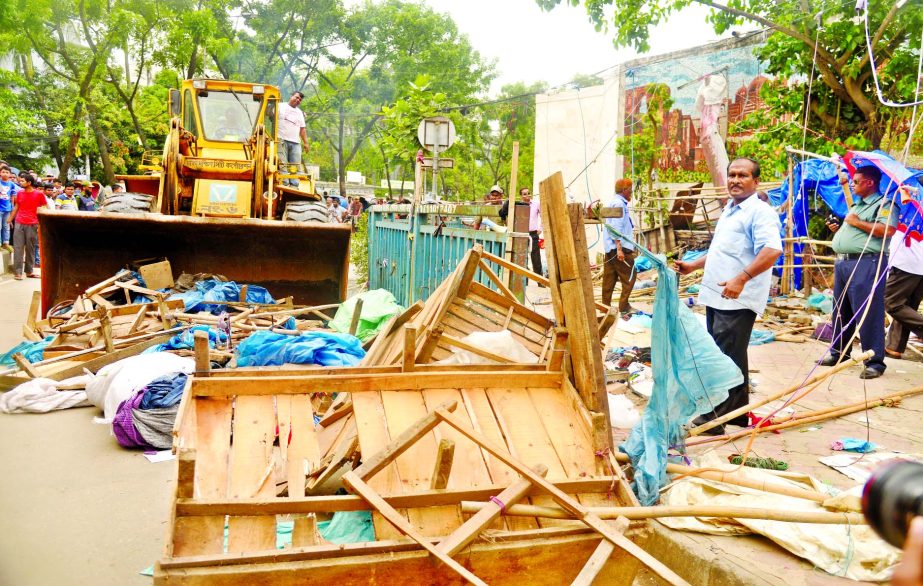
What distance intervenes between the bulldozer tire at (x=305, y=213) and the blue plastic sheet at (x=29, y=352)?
3343 millimetres

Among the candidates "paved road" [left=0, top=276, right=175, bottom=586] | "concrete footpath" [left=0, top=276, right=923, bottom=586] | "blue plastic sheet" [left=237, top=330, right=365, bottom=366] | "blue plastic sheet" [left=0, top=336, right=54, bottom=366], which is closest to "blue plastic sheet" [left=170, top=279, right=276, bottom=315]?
"blue plastic sheet" [left=0, top=336, right=54, bottom=366]

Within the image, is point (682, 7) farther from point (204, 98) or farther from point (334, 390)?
point (334, 390)

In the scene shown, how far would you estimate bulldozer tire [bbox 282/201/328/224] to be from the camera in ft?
30.6

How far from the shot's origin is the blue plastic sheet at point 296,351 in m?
5.69

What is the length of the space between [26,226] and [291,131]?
239 inches

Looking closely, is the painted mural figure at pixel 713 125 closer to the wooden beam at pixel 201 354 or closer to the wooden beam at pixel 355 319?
the wooden beam at pixel 355 319

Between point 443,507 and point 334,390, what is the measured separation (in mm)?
857

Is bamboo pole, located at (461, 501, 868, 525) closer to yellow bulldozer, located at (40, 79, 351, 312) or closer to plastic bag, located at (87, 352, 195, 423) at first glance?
plastic bag, located at (87, 352, 195, 423)

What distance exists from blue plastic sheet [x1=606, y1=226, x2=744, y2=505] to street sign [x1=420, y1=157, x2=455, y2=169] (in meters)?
6.03

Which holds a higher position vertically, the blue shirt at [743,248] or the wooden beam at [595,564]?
the blue shirt at [743,248]

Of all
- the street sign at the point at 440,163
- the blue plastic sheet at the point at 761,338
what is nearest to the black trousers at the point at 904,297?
the blue plastic sheet at the point at 761,338

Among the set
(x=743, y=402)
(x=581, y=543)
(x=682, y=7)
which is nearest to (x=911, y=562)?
(x=581, y=543)

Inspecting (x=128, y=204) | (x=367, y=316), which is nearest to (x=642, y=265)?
(x=367, y=316)

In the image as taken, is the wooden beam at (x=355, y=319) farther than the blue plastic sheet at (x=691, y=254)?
No
